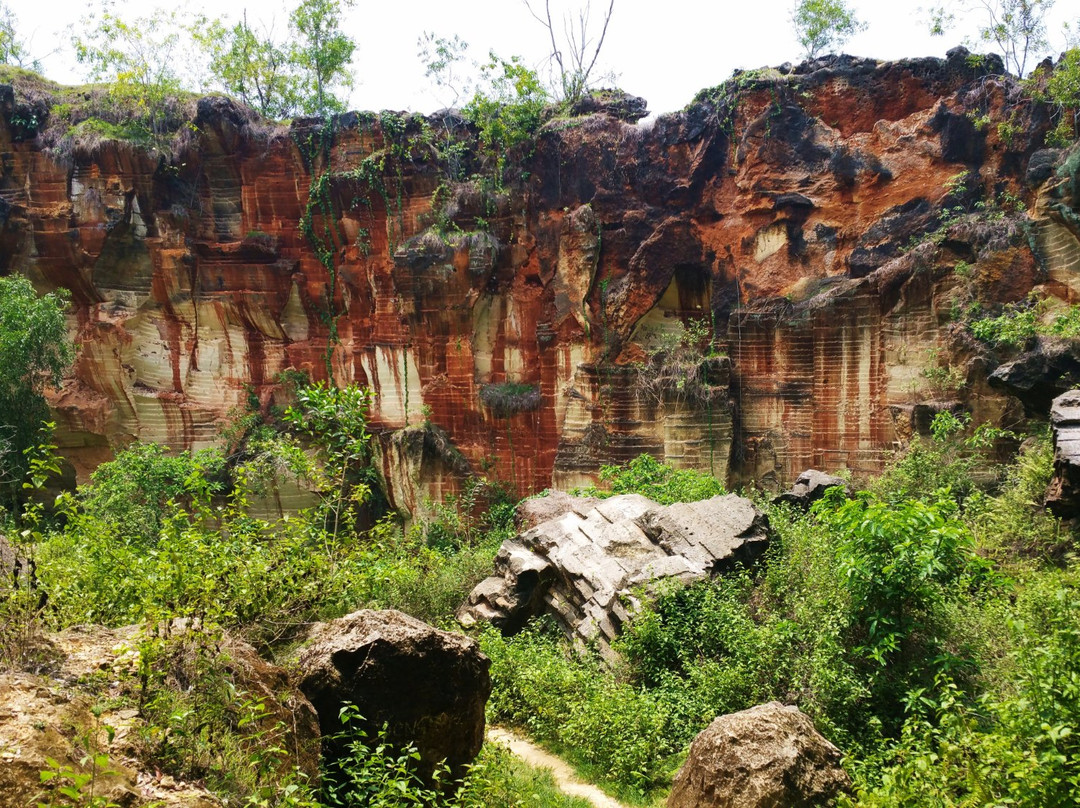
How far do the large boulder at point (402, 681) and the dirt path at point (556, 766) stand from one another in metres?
1.33

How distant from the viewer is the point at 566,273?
57.8 ft

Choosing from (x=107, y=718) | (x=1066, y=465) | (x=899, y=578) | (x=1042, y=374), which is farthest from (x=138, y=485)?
(x=1042, y=374)

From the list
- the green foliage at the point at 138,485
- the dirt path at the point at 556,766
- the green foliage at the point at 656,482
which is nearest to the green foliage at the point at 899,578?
the dirt path at the point at 556,766

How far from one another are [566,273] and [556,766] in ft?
Result: 39.0

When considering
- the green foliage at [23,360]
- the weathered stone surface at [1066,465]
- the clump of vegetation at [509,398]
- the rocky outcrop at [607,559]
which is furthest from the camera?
the clump of vegetation at [509,398]

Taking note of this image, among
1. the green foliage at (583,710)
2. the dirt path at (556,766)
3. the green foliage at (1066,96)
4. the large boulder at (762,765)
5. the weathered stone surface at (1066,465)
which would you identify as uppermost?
the green foliage at (1066,96)

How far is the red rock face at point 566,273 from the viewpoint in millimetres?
15086

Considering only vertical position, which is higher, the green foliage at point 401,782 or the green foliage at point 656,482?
the green foliage at point 656,482

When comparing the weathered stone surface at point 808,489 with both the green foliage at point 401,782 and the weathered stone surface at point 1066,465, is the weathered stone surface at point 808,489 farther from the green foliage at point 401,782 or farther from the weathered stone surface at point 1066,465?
the green foliage at point 401,782

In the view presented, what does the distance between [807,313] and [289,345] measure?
41.3 feet

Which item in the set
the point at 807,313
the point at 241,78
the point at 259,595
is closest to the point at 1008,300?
the point at 807,313

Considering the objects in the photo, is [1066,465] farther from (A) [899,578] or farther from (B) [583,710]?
(B) [583,710]

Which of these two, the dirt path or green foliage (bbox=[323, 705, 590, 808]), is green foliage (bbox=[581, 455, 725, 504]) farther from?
green foliage (bbox=[323, 705, 590, 808])

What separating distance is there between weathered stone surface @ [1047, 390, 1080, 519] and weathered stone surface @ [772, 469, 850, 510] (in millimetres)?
3409
